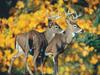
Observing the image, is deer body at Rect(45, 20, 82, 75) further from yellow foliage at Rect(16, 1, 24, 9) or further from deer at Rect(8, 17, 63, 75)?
yellow foliage at Rect(16, 1, 24, 9)

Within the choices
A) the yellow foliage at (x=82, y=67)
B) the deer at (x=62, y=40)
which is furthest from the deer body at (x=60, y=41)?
the yellow foliage at (x=82, y=67)

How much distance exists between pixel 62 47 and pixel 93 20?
102 cm

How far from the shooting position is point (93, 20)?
566cm

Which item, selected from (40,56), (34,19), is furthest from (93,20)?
(40,56)

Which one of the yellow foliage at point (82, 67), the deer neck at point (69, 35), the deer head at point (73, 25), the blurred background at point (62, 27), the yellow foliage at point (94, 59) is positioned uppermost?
the deer head at point (73, 25)

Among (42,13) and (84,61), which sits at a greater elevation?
(42,13)

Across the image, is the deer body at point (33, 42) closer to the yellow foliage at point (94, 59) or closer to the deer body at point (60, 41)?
the deer body at point (60, 41)

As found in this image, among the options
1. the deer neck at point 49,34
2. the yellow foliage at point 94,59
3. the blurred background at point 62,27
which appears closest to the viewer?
the deer neck at point 49,34

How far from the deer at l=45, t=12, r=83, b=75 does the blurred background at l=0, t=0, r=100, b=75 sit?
0.12 meters

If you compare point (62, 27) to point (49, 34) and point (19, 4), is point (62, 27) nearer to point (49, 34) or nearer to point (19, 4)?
point (49, 34)

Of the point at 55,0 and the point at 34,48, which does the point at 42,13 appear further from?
the point at 34,48

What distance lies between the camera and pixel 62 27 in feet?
16.4

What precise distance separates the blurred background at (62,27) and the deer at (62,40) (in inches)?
4.6

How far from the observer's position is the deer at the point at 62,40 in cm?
473
